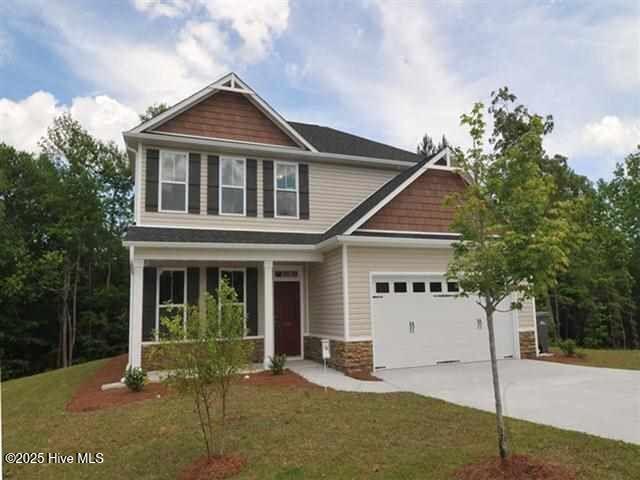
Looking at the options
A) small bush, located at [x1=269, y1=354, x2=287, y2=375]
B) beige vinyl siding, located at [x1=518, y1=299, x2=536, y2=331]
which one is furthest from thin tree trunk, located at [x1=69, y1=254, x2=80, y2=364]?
beige vinyl siding, located at [x1=518, y1=299, x2=536, y2=331]

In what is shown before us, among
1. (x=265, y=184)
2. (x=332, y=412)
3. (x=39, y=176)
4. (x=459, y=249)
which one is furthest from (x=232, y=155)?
(x=39, y=176)

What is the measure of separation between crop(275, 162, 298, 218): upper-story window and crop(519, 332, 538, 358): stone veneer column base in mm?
7315

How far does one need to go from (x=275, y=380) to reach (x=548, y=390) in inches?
214

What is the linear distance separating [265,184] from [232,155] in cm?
124

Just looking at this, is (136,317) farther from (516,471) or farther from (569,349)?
(569,349)

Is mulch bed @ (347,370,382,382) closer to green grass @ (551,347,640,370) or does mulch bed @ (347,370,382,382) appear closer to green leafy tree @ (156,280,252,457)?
green leafy tree @ (156,280,252,457)

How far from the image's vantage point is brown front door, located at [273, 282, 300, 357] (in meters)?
12.7

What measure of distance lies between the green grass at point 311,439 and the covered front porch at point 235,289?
2886mm

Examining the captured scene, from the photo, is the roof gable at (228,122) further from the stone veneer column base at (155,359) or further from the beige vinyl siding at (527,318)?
the beige vinyl siding at (527,318)

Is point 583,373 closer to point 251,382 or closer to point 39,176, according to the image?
point 251,382

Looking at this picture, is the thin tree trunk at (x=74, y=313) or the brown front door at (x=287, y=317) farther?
the thin tree trunk at (x=74, y=313)

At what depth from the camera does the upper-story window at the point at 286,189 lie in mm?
12758

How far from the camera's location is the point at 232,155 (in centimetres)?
1245

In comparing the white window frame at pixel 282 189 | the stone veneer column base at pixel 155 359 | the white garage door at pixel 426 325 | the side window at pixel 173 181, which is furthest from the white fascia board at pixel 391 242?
the side window at pixel 173 181
